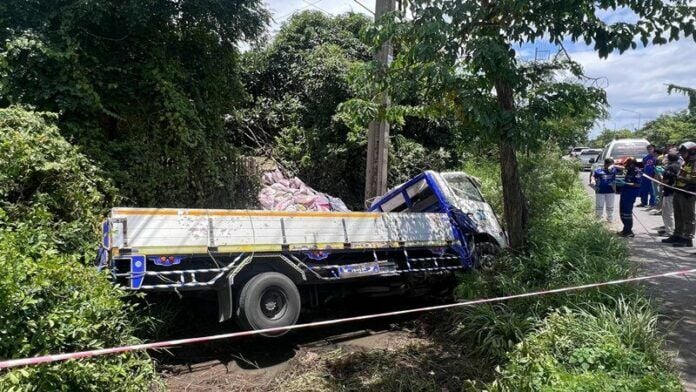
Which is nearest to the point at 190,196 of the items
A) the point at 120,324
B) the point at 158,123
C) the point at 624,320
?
the point at 158,123

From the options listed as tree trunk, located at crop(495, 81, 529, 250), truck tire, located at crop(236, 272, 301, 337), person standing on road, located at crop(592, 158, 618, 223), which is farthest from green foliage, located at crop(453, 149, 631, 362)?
person standing on road, located at crop(592, 158, 618, 223)

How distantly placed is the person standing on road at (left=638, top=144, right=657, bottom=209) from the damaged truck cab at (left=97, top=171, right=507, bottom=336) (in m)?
7.57

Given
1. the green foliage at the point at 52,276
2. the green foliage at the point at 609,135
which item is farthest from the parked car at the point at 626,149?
the green foliage at the point at 609,135

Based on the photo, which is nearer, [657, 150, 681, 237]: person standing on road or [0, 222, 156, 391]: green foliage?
[0, 222, 156, 391]: green foliage

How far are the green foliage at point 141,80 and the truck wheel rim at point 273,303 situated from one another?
123 inches

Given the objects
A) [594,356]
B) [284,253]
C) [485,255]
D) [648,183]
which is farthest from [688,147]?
[284,253]

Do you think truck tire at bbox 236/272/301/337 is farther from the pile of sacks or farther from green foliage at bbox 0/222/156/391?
the pile of sacks

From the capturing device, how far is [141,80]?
768cm

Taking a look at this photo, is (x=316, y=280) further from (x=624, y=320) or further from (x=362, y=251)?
(x=624, y=320)

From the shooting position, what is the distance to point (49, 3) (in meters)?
7.11

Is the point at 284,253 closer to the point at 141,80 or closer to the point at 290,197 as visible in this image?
the point at 141,80

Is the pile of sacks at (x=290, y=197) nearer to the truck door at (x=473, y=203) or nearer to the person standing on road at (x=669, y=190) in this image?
the truck door at (x=473, y=203)

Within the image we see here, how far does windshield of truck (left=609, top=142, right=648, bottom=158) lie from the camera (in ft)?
60.5

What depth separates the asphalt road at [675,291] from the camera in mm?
4484
